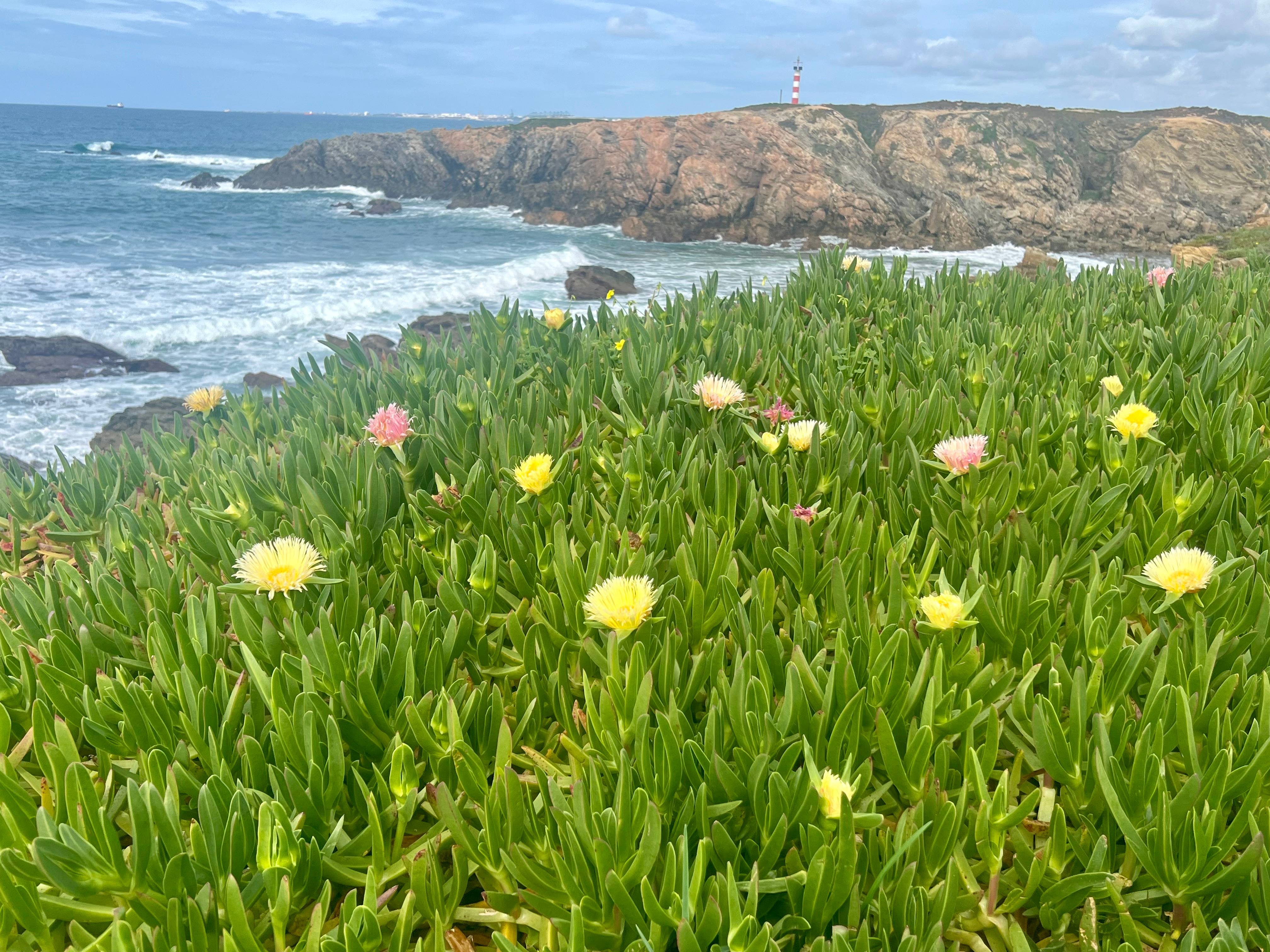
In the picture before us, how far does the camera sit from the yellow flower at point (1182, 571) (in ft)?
3.71

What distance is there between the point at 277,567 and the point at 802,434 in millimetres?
975

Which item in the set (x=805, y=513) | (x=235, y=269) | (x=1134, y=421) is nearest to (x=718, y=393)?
(x=805, y=513)

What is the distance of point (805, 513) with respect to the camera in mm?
1432

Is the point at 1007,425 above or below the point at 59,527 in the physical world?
above

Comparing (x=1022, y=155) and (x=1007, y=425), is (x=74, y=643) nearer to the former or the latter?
(x=1007, y=425)

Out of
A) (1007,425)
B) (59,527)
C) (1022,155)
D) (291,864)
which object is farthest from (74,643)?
(1022,155)

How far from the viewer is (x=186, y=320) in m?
15.9

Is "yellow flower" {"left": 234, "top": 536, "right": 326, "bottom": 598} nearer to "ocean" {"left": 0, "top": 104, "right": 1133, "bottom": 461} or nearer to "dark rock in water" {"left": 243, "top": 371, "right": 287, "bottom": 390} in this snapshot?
"ocean" {"left": 0, "top": 104, "right": 1133, "bottom": 461}

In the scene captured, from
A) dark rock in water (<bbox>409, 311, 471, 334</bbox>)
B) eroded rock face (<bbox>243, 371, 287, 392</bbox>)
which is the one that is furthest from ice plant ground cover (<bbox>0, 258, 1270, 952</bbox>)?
dark rock in water (<bbox>409, 311, 471, 334</bbox>)

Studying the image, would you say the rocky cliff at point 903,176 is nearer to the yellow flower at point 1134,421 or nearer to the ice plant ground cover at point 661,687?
the yellow flower at point 1134,421

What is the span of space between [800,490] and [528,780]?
78 cm

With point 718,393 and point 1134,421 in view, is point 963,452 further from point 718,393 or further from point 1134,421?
point 718,393

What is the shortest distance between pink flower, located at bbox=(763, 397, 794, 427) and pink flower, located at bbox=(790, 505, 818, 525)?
408 mm

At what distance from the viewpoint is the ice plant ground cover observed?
2.85ft
